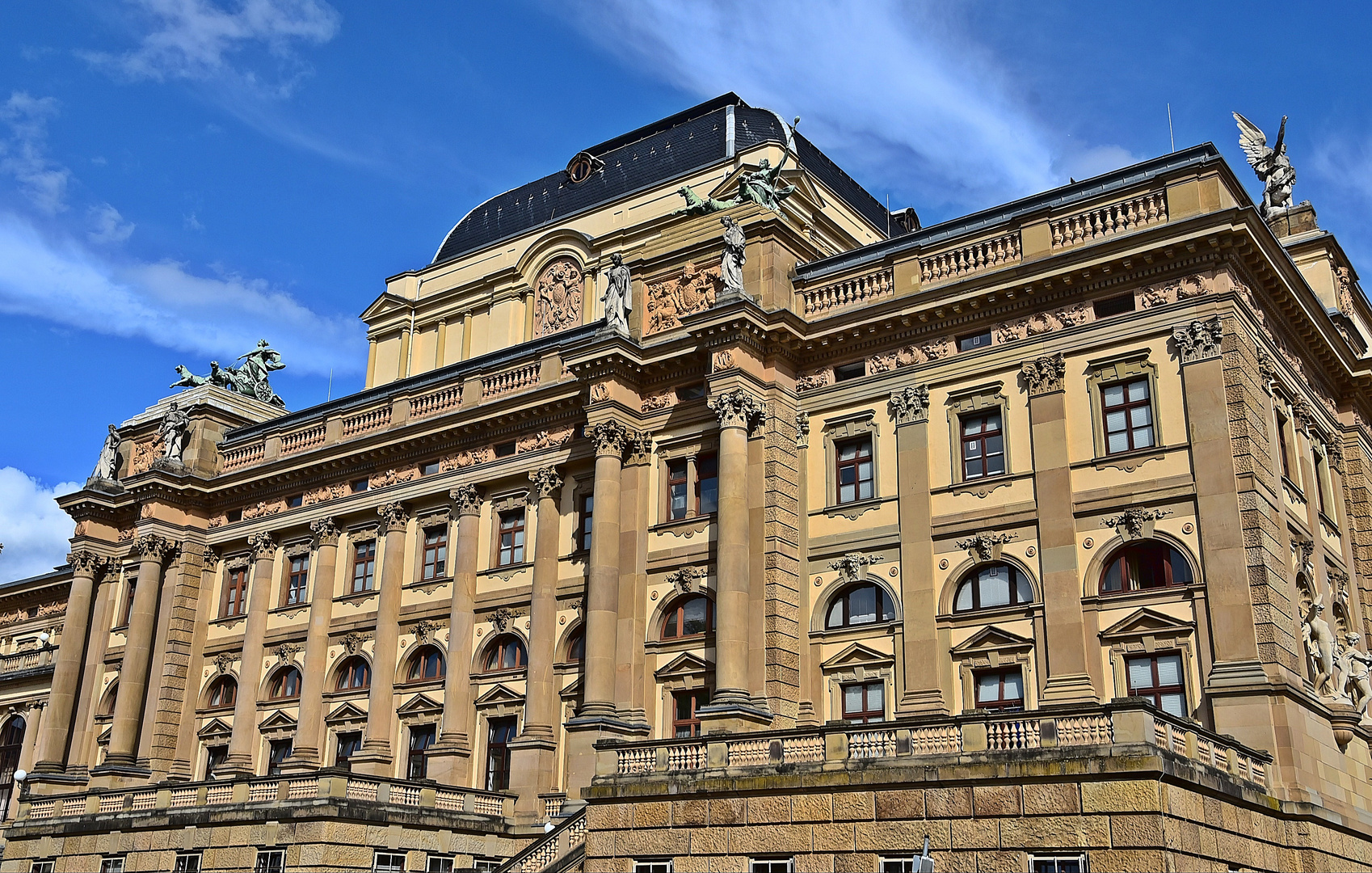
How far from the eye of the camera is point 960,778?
22578mm

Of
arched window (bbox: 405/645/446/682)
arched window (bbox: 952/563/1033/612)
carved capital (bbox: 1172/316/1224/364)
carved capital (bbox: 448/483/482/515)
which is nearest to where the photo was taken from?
carved capital (bbox: 1172/316/1224/364)

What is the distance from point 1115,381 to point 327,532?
1043 inches

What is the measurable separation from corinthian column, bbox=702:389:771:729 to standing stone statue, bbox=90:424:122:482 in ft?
95.8

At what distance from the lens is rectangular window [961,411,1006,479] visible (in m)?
32.2

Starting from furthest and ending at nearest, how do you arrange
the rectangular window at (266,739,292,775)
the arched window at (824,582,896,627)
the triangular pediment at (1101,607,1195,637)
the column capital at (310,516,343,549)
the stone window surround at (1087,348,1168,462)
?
the column capital at (310,516,343,549), the rectangular window at (266,739,292,775), the arched window at (824,582,896,627), the stone window surround at (1087,348,1168,462), the triangular pediment at (1101,607,1195,637)

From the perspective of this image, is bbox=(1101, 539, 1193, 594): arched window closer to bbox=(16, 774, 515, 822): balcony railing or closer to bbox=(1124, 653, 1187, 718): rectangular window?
bbox=(1124, 653, 1187, 718): rectangular window

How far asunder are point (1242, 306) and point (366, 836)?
23.6m

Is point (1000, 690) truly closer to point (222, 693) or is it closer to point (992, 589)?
point (992, 589)

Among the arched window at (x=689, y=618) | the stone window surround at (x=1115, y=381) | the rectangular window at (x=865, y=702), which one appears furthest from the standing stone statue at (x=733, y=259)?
the rectangular window at (x=865, y=702)

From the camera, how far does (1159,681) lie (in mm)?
28422

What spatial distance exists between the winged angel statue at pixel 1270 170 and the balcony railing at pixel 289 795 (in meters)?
27.7

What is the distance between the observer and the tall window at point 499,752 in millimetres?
38312

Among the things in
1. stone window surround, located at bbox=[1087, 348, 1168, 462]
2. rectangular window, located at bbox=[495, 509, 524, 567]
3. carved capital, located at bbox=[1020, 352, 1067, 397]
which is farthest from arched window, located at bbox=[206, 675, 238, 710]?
stone window surround, located at bbox=[1087, 348, 1168, 462]

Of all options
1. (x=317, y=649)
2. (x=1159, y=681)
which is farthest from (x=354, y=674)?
(x=1159, y=681)
